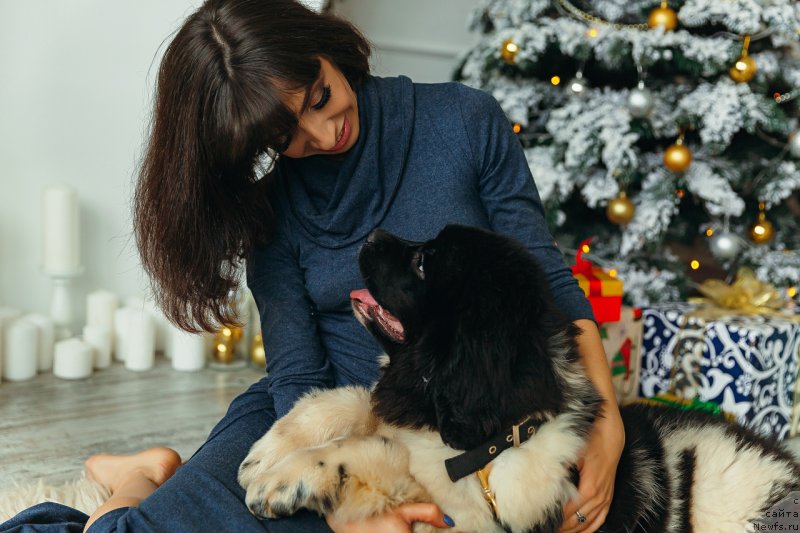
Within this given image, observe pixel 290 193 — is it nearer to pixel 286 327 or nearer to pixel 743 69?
pixel 286 327

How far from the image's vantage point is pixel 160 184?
1641 mm

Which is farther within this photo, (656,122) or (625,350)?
(656,122)

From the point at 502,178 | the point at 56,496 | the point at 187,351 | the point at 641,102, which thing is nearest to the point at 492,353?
the point at 502,178

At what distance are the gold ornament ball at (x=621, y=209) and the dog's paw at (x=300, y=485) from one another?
6.79ft

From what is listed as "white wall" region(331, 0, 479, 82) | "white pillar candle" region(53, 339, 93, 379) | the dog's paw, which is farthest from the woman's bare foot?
"white wall" region(331, 0, 479, 82)

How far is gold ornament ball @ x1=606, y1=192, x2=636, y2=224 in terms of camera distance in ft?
9.97

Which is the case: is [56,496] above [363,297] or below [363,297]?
below

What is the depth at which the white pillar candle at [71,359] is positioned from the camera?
10.5 ft

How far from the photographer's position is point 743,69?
2.91 m

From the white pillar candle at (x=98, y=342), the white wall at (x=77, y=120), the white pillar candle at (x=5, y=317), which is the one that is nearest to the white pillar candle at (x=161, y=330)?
the white wall at (x=77, y=120)

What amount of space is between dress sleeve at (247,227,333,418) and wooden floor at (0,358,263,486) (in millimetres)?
930

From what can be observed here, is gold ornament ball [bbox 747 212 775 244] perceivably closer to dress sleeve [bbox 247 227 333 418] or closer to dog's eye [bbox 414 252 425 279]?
dress sleeve [bbox 247 227 333 418]

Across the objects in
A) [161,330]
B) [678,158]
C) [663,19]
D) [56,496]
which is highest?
[663,19]

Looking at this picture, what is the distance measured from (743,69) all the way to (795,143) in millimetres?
361
